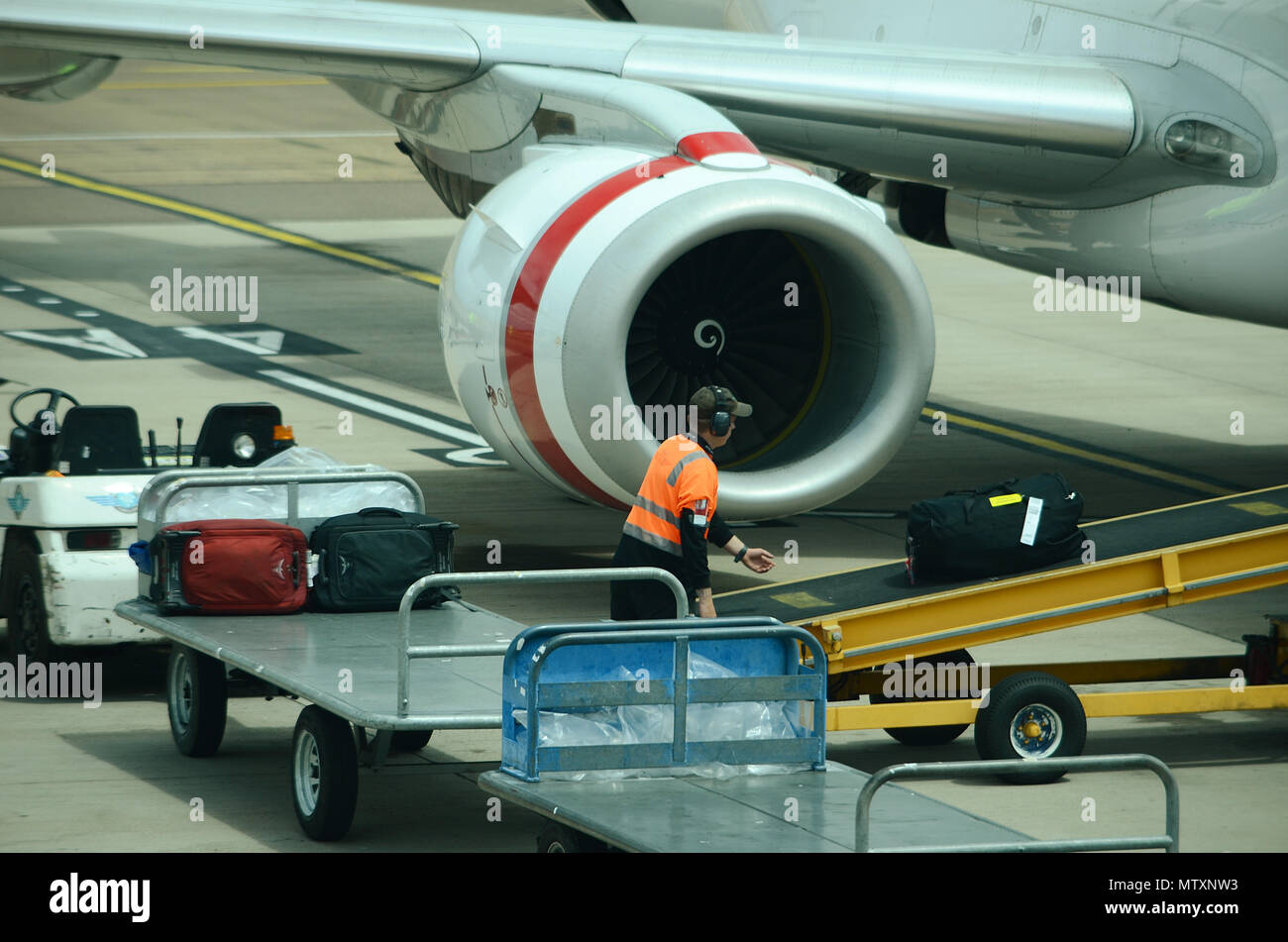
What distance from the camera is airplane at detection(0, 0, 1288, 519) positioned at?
473 inches

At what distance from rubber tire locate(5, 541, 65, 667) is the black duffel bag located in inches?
178

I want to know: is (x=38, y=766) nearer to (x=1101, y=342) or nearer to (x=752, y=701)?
(x=752, y=701)

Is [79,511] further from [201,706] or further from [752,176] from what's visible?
[752,176]

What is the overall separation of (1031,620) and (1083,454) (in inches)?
312

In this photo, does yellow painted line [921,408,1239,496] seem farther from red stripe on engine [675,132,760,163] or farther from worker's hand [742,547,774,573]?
worker's hand [742,547,774,573]

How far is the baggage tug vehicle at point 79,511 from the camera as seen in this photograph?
11297 millimetres

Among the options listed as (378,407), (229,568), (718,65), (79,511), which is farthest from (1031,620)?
(378,407)

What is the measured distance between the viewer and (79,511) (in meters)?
11.5

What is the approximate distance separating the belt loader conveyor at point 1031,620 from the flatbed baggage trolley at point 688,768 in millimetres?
1457

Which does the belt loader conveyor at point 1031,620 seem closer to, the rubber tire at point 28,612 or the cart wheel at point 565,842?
the cart wheel at point 565,842

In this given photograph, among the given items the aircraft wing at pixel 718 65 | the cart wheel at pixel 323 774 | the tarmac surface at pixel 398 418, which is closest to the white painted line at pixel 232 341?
the tarmac surface at pixel 398 418

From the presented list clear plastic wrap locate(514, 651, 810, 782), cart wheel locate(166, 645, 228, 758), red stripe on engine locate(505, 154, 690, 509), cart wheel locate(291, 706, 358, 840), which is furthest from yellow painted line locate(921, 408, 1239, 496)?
clear plastic wrap locate(514, 651, 810, 782)
